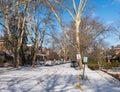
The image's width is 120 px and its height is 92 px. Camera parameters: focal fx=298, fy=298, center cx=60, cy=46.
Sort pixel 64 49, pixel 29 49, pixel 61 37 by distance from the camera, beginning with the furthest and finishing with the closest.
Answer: pixel 64 49, pixel 61 37, pixel 29 49

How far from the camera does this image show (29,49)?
101 meters

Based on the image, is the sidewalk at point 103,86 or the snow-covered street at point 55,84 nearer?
the sidewalk at point 103,86

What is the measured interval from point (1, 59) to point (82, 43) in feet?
95.5

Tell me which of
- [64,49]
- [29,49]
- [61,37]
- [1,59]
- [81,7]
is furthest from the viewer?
[64,49]

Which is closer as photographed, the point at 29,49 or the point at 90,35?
the point at 90,35

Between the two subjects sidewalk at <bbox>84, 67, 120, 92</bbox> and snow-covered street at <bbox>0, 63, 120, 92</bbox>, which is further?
snow-covered street at <bbox>0, 63, 120, 92</bbox>

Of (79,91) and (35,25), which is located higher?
(35,25)

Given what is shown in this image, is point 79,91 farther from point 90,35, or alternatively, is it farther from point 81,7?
point 90,35

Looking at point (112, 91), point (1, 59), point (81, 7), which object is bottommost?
point (112, 91)

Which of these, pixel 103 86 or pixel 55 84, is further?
pixel 55 84

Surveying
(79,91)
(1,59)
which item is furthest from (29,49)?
(79,91)

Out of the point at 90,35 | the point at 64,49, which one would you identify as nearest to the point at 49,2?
the point at 90,35

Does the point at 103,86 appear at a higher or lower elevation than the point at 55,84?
lower

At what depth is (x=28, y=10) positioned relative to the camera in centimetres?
6103
